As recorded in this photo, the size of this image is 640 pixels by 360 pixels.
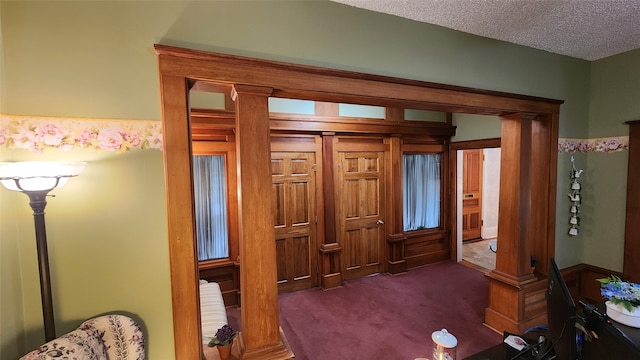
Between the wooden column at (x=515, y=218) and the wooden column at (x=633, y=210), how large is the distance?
0.99 meters

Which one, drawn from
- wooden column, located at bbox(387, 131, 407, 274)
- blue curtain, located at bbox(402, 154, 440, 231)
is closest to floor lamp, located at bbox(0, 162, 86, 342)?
wooden column, located at bbox(387, 131, 407, 274)

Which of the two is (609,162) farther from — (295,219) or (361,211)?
(295,219)

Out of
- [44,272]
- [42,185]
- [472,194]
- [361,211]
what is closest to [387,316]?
[361,211]

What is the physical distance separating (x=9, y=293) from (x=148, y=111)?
96 cm

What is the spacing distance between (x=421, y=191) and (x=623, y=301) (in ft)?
10.2

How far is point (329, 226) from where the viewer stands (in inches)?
148

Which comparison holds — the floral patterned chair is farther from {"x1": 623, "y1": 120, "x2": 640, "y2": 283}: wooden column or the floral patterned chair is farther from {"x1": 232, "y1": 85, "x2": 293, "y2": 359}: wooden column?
{"x1": 623, "y1": 120, "x2": 640, "y2": 283}: wooden column

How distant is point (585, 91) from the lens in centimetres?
289

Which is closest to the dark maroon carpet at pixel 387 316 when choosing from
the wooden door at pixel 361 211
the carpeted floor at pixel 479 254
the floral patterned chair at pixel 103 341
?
the wooden door at pixel 361 211

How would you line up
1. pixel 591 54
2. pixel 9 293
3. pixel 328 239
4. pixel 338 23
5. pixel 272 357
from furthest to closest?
1. pixel 328 239
2. pixel 591 54
3. pixel 338 23
4. pixel 272 357
5. pixel 9 293

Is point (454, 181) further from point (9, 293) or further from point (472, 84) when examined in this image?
point (9, 293)

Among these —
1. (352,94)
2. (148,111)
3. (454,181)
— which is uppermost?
(352,94)

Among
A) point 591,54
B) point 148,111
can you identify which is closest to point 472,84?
point 591,54

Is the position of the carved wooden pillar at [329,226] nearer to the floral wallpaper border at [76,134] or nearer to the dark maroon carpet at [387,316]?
the dark maroon carpet at [387,316]
